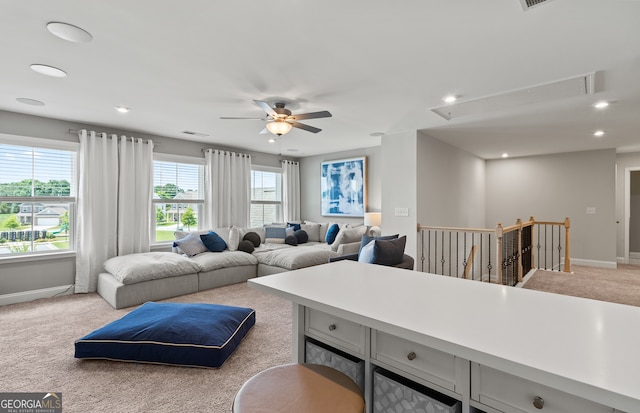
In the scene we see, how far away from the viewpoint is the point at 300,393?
3.63 feet

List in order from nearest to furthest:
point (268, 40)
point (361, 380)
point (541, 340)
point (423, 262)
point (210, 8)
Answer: point (541, 340), point (361, 380), point (210, 8), point (268, 40), point (423, 262)

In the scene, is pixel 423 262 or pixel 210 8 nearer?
pixel 210 8

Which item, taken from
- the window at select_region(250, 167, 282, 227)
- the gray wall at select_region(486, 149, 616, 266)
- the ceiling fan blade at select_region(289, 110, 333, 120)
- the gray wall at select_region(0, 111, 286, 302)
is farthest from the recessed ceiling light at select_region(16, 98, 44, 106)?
the gray wall at select_region(486, 149, 616, 266)

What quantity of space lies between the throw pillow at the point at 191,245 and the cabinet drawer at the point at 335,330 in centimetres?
399

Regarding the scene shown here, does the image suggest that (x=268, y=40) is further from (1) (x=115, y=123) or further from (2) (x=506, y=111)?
(1) (x=115, y=123)

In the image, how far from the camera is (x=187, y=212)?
587cm

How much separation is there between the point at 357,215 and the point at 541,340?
5.94m

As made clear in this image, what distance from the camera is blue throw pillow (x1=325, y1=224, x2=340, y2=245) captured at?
634cm

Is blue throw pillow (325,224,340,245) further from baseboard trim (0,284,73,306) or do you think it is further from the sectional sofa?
baseboard trim (0,284,73,306)

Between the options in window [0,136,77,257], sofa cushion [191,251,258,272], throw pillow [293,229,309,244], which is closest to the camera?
window [0,136,77,257]

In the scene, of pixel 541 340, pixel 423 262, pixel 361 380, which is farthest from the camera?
pixel 423 262

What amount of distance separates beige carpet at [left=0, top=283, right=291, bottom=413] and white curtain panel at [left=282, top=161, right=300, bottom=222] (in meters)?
4.05

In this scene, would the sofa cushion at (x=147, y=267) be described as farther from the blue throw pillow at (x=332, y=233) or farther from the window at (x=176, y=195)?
the blue throw pillow at (x=332, y=233)

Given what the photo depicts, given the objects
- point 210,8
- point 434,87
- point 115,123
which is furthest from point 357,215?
point 210,8
